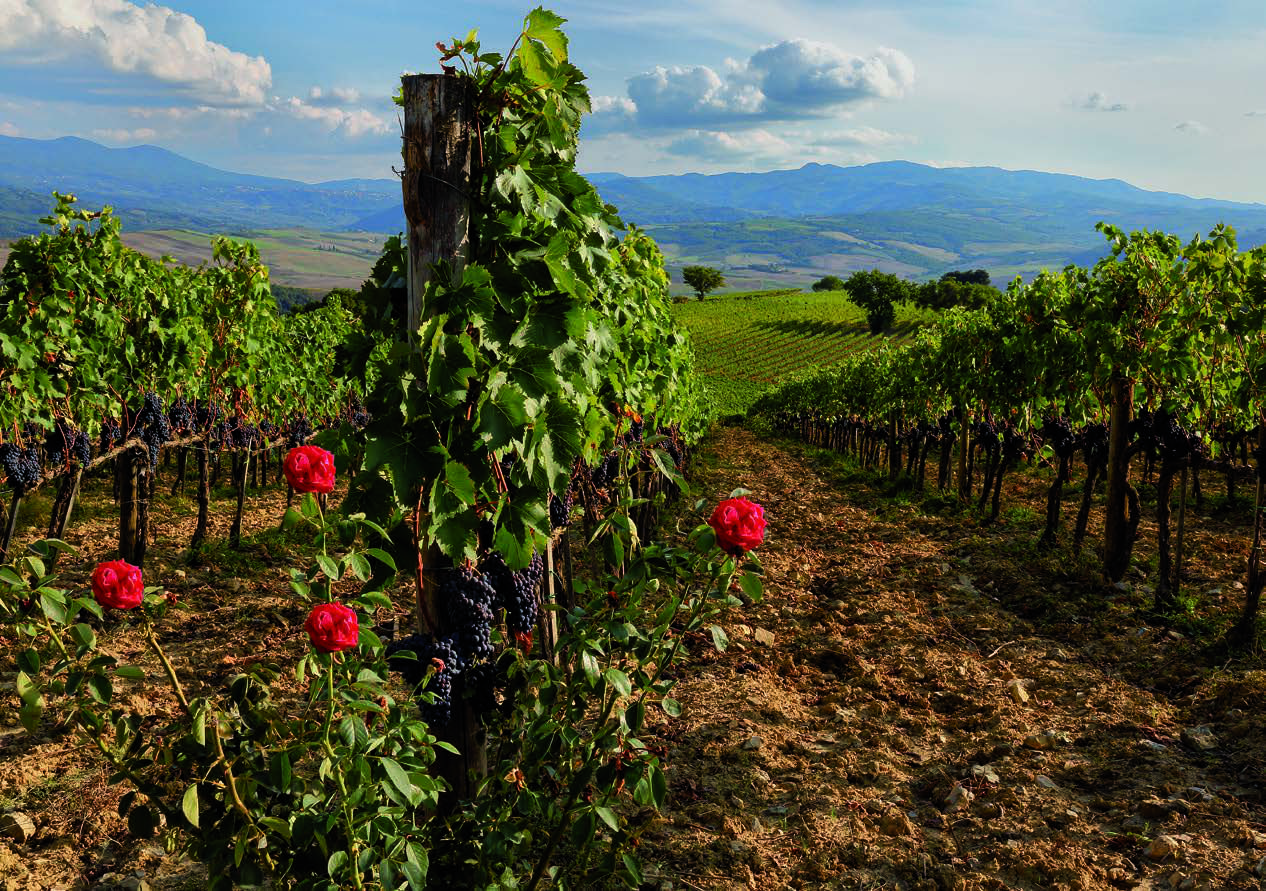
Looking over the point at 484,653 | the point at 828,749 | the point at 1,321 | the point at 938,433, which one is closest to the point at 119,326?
the point at 1,321

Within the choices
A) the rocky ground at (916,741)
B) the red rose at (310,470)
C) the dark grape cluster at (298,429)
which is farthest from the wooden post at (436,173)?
the dark grape cluster at (298,429)

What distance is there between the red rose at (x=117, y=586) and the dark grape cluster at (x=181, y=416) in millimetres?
9852

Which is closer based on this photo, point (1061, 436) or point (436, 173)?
point (436, 173)

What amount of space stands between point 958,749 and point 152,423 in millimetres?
9221

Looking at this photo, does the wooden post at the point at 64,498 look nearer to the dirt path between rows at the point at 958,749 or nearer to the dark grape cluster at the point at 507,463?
the dirt path between rows at the point at 958,749

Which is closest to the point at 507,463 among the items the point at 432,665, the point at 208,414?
the point at 432,665

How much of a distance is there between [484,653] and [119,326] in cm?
786

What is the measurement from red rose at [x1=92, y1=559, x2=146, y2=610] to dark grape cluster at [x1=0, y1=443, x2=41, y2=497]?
732 cm

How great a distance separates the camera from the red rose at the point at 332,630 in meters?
Answer: 2.09

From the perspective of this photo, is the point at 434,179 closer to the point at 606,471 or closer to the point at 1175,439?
the point at 606,471

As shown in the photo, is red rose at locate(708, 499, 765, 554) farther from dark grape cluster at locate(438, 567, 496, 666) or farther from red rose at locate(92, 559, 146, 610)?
red rose at locate(92, 559, 146, 610)

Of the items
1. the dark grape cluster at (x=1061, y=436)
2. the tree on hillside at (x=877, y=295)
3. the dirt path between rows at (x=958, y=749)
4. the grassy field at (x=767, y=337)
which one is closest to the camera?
the dirt path between rows at (x=958, y=749)

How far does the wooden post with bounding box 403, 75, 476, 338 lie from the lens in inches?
117

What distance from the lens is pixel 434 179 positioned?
302 cm
